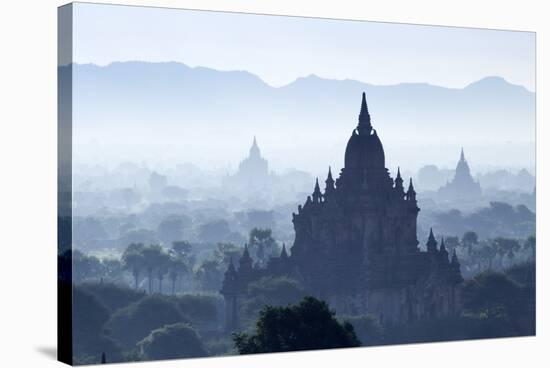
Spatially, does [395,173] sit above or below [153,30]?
below

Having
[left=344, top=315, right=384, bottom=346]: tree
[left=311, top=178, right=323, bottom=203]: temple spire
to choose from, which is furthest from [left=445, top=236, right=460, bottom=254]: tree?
[left=311, top=178, right=323, bottom=203]: temple spire

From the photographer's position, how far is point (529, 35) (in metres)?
32.5

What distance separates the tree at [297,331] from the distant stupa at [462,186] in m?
3.75

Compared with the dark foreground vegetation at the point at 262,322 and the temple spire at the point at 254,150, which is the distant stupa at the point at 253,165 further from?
the dark foreground vegetation at the point at 262,322

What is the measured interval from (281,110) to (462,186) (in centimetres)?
437

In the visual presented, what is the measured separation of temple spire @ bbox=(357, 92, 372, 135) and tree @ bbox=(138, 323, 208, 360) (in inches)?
206

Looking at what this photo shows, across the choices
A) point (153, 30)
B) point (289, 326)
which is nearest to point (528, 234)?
point (289, 326)

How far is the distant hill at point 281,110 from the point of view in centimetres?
2883

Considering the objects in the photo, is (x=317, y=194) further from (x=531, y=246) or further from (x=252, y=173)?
(x=531, y=246)

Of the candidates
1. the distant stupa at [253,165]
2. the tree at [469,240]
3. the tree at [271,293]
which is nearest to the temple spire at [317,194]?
the distant stupa at [253,165]

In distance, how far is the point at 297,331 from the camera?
29.8m

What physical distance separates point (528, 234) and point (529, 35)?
4.08m

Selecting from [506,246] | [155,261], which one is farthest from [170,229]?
[506,246]

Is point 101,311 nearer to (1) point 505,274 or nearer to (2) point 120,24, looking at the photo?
(2) point 120,24
